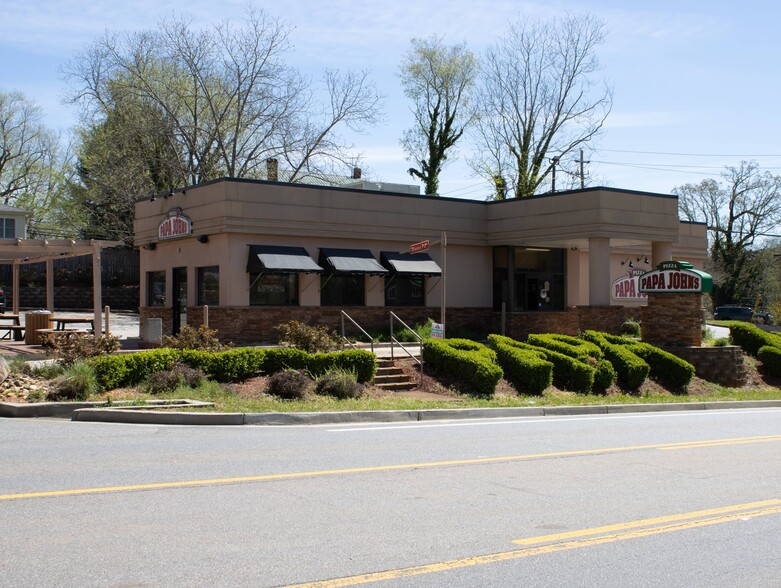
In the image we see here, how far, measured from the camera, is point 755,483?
29.7 feet

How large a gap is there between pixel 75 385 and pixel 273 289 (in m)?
11.6

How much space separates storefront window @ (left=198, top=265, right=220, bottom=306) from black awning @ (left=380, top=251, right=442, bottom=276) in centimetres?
544

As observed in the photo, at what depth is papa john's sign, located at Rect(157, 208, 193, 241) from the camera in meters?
26.4

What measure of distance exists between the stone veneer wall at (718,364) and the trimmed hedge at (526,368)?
241 inches

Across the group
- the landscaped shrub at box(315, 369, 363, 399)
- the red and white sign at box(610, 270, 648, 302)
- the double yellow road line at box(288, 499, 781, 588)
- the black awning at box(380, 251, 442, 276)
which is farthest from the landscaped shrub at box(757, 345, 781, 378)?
the double yellow road line at box(288, 499, 781, 588)

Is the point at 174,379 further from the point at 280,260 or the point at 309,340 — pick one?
the point at 280,260

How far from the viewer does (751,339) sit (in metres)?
26.8

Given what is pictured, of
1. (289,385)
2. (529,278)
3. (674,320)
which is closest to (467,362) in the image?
(289,385)

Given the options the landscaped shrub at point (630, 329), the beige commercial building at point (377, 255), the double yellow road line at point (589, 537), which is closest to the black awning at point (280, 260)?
the beige commercial building at point (377, 255)

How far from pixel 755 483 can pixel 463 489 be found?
329 cm

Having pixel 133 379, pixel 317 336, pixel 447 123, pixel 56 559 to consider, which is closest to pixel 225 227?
pixel 317 336

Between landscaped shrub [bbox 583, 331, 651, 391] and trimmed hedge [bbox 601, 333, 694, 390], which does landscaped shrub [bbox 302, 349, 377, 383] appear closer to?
landscaped shrub [bbox 583, 331, 651, 391]

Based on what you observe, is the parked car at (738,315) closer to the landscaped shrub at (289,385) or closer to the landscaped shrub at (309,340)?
the landscaped shrub at (309,340)

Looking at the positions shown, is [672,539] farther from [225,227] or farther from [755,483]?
[225,227]
